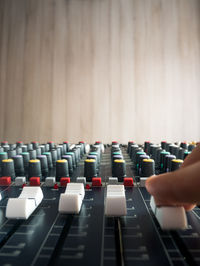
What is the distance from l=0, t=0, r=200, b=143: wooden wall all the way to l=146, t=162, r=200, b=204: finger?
116 inches

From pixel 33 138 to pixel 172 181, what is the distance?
125 inches

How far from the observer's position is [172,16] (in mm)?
3270

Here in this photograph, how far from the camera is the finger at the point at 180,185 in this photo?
0.26 meters

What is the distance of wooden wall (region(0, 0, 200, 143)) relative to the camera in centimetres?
324

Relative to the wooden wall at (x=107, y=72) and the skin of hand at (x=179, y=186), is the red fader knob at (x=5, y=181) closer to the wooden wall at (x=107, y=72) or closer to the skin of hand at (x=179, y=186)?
the skin of hand at (x=179, y=186)

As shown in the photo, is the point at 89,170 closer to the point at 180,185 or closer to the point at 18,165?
the point at 18,165

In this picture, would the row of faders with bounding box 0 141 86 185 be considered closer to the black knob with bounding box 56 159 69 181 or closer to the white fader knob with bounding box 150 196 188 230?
the black knob with bounding box 56 159 69 181

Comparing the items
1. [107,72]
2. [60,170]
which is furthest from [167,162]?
[107,72]

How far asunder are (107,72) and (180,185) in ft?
Result: 10.2

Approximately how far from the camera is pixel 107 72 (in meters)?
3.25

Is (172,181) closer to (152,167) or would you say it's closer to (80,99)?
(152,167)

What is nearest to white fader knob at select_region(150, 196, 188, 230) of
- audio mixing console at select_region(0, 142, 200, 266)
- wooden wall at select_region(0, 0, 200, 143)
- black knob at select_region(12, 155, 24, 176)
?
audio mixing console at select_region(0, 142, 200, 266)

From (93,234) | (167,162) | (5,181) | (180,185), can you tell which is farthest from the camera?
(167,162)

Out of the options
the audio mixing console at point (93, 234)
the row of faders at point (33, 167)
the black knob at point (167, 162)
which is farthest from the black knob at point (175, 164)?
the row of faders at point (33, 167)
